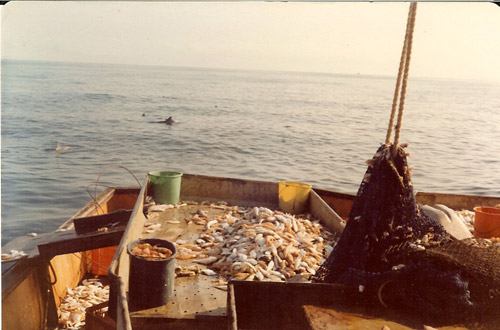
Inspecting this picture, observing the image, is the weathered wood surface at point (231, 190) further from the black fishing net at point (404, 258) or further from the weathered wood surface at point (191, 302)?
the black fishing net at point (404, 258)

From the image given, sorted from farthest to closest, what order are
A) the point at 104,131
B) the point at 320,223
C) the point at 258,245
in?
the point at 104,131, the point at 320,223, the point at 258,245

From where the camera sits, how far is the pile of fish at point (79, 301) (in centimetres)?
732

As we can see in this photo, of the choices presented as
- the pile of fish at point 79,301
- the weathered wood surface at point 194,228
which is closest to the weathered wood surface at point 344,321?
the weathered wood surface at point 194,228

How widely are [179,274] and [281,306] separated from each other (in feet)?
7.71

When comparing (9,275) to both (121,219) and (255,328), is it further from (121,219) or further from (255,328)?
(255,328)

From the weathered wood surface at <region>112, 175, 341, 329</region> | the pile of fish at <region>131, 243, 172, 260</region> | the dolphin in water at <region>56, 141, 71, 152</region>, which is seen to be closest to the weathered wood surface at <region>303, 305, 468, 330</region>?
the weathered wood surface at <region>112, 175, 341, 329</region>

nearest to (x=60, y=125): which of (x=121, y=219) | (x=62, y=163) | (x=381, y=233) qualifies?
(x=62, y=163)

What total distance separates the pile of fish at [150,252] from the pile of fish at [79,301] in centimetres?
322

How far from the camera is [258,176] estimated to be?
27375mm

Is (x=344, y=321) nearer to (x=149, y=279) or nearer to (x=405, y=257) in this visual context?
(x=405, y=257)

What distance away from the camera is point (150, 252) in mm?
5195

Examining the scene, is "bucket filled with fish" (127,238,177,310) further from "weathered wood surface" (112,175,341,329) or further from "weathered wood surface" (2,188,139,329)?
"weathered wood surface" (2,188,139,329)

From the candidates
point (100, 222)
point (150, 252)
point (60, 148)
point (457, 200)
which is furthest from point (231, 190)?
point (60, 148)

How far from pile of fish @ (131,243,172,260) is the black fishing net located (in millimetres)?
2025
